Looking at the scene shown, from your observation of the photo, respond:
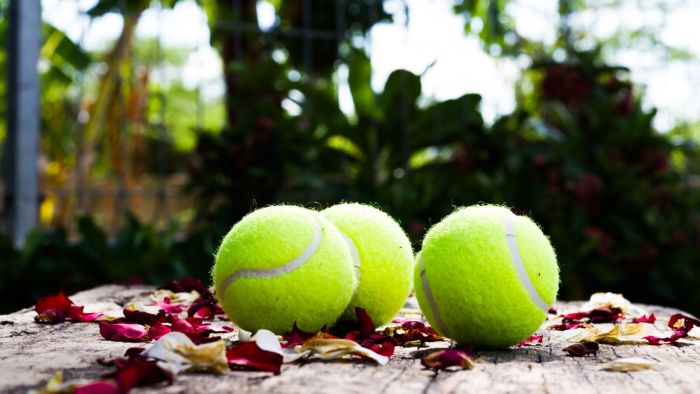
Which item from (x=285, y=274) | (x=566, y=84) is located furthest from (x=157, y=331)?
Answer: (x=566, y=84)

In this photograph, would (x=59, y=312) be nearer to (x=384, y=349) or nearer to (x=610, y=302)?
(x=384, y=349)

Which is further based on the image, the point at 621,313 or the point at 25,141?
the point at 25,141

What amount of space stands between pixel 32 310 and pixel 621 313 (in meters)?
1.65

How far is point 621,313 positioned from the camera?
82.4 inches

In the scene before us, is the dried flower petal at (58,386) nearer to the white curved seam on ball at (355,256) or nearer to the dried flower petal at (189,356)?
the dried flower petal at (189,356)

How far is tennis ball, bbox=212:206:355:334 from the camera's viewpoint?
5.16 feet

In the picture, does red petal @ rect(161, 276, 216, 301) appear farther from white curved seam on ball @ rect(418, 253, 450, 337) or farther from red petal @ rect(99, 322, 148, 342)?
white curved seam on ball @ rect(418, 253, 450, 337)

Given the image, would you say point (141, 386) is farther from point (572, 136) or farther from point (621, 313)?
point (572, 136)

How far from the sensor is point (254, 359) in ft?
4.26

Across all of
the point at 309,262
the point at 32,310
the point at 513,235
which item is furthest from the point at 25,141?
the point at 513,235

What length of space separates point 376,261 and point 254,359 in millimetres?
540

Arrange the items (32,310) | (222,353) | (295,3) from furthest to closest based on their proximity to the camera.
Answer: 1. (295,3)
2. (32,310)
3. (222,353)

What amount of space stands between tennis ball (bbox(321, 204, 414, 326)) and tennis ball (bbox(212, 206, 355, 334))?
12cm

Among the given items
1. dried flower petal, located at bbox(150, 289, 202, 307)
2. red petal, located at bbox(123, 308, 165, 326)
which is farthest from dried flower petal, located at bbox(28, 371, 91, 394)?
dried flower petal, located at bbox(150, 289, 202, 307)
